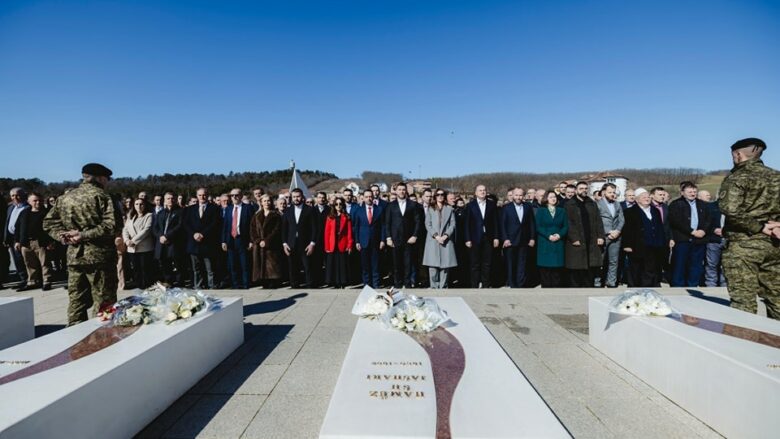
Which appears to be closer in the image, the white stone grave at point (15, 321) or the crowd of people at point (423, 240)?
the white stone grave at point (15, 321)

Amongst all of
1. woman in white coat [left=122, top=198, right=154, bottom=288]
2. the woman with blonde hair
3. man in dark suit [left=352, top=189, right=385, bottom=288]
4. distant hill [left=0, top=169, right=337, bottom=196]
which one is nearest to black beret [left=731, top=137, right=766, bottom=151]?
man in dark suit [left=352, top=189, right=385, bottom=288]

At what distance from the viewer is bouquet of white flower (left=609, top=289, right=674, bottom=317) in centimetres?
362

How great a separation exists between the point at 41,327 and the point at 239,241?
3210mm

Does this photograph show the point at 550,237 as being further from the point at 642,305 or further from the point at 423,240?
the point at 642,305

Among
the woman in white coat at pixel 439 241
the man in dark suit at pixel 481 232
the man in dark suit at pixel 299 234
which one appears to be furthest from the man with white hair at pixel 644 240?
the man in dark suit at pixel 299 234

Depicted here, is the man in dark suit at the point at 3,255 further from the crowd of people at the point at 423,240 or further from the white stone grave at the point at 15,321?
the white stone grave at the point at 15,321

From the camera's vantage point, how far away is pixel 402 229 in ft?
25.2

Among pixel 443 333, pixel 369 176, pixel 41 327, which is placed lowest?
pixel 41 327

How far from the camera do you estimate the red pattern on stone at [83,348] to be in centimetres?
254

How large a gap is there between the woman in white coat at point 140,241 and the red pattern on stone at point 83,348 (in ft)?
16.2

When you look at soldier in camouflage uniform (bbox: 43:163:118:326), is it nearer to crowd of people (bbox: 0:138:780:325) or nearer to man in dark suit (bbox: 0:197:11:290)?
crowd of people (bbox: 0:138:780:325)

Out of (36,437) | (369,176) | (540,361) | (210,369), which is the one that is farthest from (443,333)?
(369,176)

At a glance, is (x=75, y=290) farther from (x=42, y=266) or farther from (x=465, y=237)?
(x=465, y=237)

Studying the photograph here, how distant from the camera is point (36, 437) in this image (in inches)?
78.0
